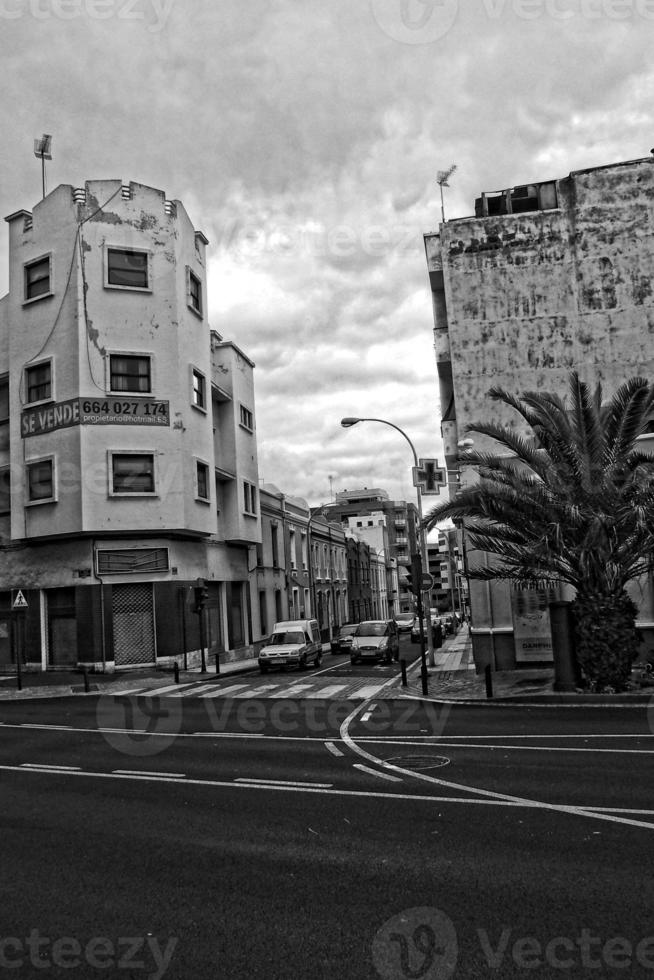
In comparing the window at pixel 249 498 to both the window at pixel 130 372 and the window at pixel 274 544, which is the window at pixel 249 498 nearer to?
the window at pixel 274 544

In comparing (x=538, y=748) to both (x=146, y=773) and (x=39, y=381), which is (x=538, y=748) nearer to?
(x=146, y=773)

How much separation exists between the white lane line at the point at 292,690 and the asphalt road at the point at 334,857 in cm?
792

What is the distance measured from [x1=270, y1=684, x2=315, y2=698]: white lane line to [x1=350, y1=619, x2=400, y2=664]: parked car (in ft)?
29.2

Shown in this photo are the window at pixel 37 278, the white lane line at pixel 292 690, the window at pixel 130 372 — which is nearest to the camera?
the white lane line at pixel 292 690

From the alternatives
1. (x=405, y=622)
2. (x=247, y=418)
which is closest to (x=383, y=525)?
(x=405, y=622)

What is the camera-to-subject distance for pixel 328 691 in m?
22.0

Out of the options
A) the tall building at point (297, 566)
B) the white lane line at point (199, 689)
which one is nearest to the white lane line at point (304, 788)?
the white lane line at point (199, 689)

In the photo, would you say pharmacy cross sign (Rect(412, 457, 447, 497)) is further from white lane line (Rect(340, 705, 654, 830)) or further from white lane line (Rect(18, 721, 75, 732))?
white lane line (Rect(340, 705, 654, 830))

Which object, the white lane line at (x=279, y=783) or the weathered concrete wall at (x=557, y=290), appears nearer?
the white lane line at (x=279, y=783)

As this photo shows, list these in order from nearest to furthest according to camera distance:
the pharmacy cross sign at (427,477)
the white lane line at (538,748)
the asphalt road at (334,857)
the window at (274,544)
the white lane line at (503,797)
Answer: the asphalt road at (334,857), the white lane line at (503,797), the white lane line at (538,748), the pharmacy cross sign at (427,477), the window at (274,544)

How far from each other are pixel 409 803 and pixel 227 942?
3881 mm

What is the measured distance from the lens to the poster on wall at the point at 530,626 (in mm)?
24266

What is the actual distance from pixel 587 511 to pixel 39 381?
74.5ft

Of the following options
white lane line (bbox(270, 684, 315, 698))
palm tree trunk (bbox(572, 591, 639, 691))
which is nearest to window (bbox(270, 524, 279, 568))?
white lane line (bbox(270, 684, 315, 698))
